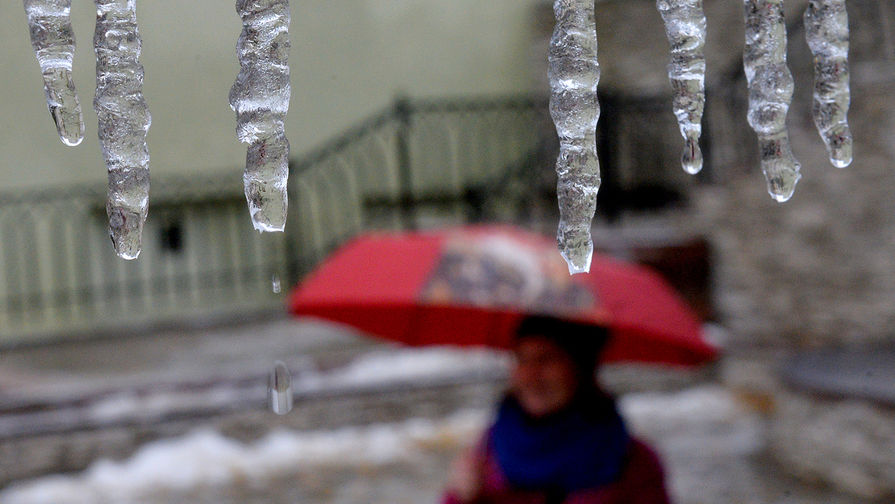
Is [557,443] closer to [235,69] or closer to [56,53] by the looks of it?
[235,69]

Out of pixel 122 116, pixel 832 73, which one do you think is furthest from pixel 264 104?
pixel 832 73

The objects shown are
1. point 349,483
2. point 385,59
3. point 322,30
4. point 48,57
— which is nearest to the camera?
point 48,57

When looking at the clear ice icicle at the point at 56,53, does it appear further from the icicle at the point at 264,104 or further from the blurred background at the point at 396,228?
the blurred background at the point at 396,228

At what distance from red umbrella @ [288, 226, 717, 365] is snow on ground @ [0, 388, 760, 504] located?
7.78ft

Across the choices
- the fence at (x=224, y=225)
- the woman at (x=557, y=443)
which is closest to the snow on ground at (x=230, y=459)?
the fence at (x=224, y=225)

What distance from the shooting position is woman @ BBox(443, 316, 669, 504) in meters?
1.98

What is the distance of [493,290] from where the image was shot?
2.25 m

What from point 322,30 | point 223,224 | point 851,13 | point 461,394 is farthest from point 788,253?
point 223,224

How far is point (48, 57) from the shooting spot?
0.74 metres

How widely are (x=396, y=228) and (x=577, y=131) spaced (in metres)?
7.88

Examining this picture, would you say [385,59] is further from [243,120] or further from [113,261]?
[243,120]

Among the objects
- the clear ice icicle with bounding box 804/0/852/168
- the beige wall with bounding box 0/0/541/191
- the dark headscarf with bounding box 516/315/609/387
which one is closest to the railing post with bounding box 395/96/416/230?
the beige wall with bounding box 0/0/541/191

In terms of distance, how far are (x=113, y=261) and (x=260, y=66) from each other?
27.2 ft

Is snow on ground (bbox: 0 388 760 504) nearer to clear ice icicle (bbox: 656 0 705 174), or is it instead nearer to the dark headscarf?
the dark headscarf
